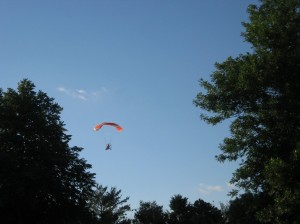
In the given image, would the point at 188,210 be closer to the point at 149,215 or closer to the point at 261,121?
the point at 149,215

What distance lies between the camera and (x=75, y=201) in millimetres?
33406

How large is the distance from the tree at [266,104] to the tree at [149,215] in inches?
1928

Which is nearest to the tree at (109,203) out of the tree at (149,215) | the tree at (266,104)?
the tree at (149,215)

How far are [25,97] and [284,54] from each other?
25.1 metres

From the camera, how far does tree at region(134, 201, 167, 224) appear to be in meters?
64.8

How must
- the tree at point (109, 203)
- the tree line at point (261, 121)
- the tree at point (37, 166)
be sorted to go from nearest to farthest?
the tree line at point (261, 121) < the tree at point (37, 166) < the tree at point (109, 203)

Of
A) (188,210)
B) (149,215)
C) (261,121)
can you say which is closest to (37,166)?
(261,121)

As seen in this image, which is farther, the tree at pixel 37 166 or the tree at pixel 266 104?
the tree at pixel 37 166

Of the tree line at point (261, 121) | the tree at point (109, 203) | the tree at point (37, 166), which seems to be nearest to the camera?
the tree line at point (261, 121)

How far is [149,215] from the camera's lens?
64.9m

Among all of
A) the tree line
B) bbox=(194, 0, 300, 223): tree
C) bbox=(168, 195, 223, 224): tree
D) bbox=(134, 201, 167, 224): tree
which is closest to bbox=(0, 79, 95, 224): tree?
the tree line

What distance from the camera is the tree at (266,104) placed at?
15766mm

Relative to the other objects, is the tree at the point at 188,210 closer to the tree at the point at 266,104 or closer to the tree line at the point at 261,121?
the tree line at the point at 261,121

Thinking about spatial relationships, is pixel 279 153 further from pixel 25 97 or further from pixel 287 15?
pixel 25 97
